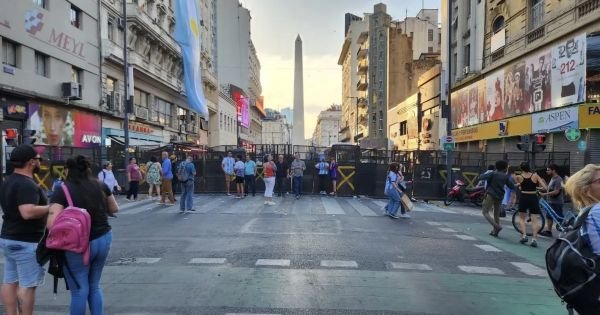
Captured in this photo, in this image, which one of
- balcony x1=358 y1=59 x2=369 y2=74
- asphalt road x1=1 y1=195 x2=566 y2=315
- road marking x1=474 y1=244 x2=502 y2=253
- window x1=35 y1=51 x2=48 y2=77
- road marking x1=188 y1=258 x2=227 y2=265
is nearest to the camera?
asphalt road x1=1 y1=195 x2=566 y2=315

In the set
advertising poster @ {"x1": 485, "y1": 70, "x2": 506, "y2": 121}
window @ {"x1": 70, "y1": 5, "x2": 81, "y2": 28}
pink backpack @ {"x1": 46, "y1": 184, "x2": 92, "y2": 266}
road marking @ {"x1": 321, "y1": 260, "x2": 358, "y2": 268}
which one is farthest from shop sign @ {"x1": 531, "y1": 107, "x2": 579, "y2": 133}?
window @ {"x1": 70, "y1": 5, "x2": 81, "y2": 28}

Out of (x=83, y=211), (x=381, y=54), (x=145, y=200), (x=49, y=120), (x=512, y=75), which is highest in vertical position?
(x=381, y=54)

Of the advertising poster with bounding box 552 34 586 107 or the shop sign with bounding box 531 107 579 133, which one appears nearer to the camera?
the advertising poster with bounding box 552 34 586 107

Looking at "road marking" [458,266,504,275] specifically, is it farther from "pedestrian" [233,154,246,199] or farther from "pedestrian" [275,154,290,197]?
"pedestrian" [275,154,290,197]

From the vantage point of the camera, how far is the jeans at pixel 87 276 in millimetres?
3959

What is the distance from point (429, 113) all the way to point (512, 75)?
1598 cm

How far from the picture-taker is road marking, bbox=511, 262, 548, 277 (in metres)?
7.40

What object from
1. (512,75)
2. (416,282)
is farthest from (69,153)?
(512,75)

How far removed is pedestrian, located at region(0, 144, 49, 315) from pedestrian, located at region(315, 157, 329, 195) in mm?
16465

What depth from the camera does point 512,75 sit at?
26.4 meters

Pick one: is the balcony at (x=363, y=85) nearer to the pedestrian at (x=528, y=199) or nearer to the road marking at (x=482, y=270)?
the pedestrian at (x=528, y=199)

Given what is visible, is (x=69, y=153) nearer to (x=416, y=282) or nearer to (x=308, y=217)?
(x=308, y=217)

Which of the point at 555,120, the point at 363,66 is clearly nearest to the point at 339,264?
the point at 555,120

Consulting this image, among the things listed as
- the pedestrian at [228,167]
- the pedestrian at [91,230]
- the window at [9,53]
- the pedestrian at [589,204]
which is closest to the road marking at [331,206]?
the pedestrian at [228,167]
